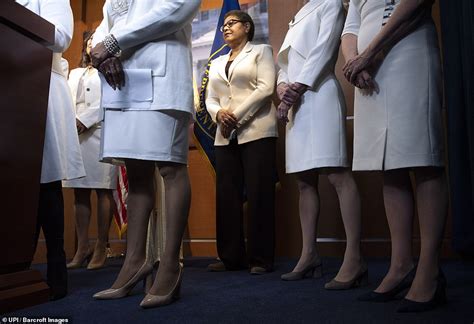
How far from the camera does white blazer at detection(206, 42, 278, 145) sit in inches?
105

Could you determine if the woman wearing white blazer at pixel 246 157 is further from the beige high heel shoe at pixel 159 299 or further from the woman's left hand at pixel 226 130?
the beige high heel shoe at pixel 159 299

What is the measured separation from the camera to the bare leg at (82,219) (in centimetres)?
297

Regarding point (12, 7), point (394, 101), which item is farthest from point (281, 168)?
point (12, 7)

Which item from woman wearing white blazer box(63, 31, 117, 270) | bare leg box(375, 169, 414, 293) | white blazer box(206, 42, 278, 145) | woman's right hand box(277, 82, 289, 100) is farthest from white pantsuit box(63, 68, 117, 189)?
bare leg box(375, 169, 414, 293)

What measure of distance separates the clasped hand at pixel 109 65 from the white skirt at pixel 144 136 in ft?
0.36

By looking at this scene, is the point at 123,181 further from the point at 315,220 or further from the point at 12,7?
the point at 12,7

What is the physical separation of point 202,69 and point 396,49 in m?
2.43

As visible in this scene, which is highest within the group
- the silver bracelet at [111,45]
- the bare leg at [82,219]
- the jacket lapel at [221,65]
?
the jacket lapel at [221,65]

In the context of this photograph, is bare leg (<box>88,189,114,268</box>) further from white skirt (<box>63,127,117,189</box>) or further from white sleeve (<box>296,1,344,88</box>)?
white sleeve (<box>296,1,344,88</box>)

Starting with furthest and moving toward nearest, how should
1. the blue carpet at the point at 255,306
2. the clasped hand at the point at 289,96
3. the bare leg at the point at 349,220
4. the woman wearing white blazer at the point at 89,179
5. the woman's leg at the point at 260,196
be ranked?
the woman wearing white blazer at the point at 89,179 → the woman's leg at the point at 260,196 → the clasped hand at the point at 289,96 → the bare leg at the point at 349,220 → the blue carpet at the point at 255,306

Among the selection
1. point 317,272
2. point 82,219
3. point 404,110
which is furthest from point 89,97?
point 404,110

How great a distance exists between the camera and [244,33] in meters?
2.99

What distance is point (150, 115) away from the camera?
5.12 feet

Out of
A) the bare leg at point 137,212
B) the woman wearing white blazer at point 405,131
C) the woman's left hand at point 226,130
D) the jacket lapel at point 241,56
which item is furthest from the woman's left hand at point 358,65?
the jacket lapel at point 241,56
